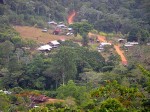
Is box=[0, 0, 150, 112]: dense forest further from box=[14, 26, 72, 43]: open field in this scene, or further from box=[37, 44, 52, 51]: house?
box=[14, 26, 72, 43]: open field

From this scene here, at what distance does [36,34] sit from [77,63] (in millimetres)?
8000

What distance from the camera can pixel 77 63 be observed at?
70.8ft

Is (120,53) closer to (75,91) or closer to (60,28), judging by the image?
(60,28)

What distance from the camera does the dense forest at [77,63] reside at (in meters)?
9.95

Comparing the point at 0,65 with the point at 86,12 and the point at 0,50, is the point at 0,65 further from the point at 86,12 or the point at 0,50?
the point at 86,12

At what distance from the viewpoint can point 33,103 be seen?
55.2ft

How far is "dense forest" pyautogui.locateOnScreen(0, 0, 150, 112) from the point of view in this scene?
9.95 meters

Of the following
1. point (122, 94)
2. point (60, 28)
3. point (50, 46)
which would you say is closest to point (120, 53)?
point (50, 46)

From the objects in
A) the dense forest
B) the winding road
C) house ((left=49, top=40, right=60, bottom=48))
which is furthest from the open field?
the winding road

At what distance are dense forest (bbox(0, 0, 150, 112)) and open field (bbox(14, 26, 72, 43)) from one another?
74 centimetres

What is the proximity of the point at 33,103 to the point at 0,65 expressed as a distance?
549cm

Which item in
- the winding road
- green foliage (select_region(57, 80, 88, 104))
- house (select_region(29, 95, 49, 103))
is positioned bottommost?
house (select_region(29, 95, 49, 103))

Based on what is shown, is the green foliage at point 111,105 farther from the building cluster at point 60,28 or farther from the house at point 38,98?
the building cluster at point 60,28

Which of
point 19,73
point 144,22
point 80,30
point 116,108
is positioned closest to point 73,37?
point 80,30
